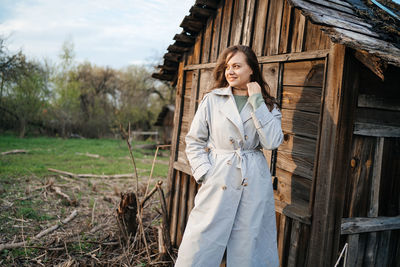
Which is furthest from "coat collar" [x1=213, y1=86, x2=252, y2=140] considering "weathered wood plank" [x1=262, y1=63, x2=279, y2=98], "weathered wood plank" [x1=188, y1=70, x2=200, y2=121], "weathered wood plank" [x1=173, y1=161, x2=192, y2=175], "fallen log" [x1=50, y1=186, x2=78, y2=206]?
"fallen log" [x1=50, y1=186, x2=78, y2=206]

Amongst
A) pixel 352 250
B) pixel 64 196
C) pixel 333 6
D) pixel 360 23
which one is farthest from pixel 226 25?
pixel 64 196

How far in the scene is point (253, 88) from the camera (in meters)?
2.90

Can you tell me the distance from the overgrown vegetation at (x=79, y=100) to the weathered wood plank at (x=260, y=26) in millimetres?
24103

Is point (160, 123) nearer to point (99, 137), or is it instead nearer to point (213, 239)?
point (99, 137)

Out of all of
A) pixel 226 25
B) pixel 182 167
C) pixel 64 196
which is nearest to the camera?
pixel 226 25

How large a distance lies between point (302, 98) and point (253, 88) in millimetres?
707

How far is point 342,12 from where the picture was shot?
3176mm

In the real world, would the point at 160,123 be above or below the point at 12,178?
above

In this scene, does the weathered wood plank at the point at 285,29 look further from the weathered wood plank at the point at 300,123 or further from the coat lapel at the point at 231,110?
the coat lapel at the point at 231,110

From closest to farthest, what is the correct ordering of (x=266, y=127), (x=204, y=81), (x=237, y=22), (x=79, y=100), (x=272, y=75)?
(x=266, y=127) < (x=272, y=75) < (x=237, y=22) < (x=204, y=81) < (x=79, y=100)

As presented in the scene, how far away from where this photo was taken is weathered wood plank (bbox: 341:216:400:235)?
3066mm

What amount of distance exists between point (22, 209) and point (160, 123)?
19237mm

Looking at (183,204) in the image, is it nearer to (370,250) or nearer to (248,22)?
(370,250)

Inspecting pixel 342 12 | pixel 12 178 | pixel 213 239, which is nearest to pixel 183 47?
pixel 342 12
